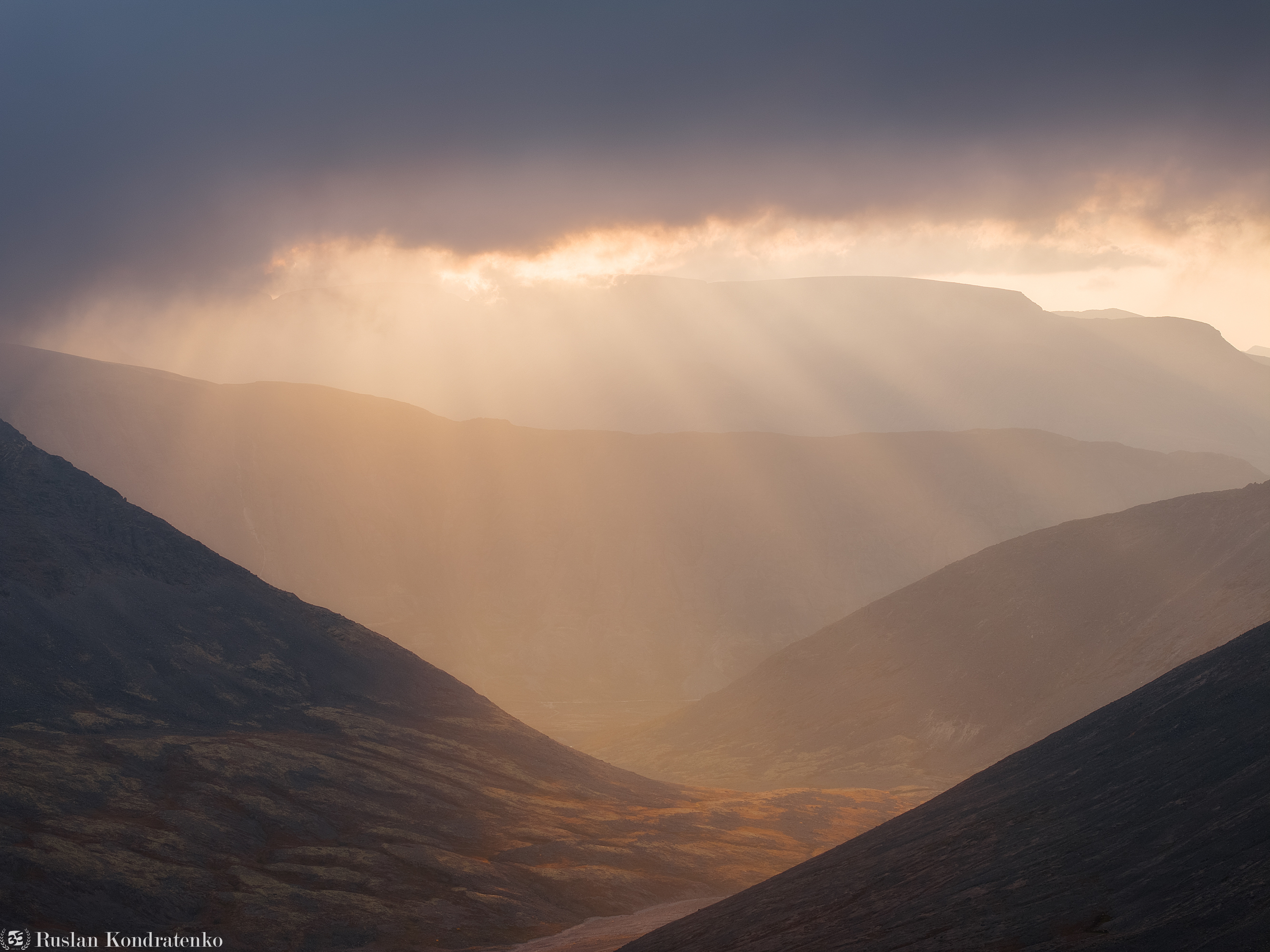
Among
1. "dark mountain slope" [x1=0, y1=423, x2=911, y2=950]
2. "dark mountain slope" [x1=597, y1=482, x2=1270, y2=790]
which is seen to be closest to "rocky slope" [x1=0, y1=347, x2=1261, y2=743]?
"dark mountain slope" [x1=597, y1=482, x2=1270, y2=790]

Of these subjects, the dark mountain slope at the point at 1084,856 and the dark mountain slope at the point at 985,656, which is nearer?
the dark mountain slope at the point at 1084,856

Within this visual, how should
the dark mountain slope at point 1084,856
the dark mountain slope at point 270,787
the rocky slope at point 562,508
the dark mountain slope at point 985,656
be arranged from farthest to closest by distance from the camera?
the rocky slope at point 562,508 < the dark mountain slope at point 985,656 < the dark mountain slope at point 270,787 < the dark mountain slope at point 1084,856

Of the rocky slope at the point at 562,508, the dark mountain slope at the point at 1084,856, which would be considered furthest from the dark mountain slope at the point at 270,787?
the rocky slope at the point at 562,508

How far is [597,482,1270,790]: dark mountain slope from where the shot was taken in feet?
177

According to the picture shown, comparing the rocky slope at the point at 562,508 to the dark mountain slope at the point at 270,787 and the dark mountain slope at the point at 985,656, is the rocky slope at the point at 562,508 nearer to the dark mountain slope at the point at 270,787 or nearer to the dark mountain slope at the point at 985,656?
the dark mountain slope at the point at 985,656

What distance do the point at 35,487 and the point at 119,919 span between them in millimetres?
30937

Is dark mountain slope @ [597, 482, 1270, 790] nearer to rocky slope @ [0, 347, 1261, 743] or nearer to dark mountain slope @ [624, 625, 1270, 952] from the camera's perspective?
rocky slope @ [0, 347, 1261, 743]

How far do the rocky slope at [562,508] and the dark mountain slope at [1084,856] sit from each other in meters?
66.8

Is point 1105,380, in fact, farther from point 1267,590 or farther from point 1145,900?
point 1145,900

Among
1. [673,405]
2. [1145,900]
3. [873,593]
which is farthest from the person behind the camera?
[673,405]

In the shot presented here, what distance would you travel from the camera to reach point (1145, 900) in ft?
38.6

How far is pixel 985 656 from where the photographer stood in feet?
203

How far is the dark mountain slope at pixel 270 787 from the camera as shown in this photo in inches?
994

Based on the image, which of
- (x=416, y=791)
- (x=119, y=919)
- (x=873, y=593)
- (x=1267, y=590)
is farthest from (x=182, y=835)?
(x=873, y=593)
